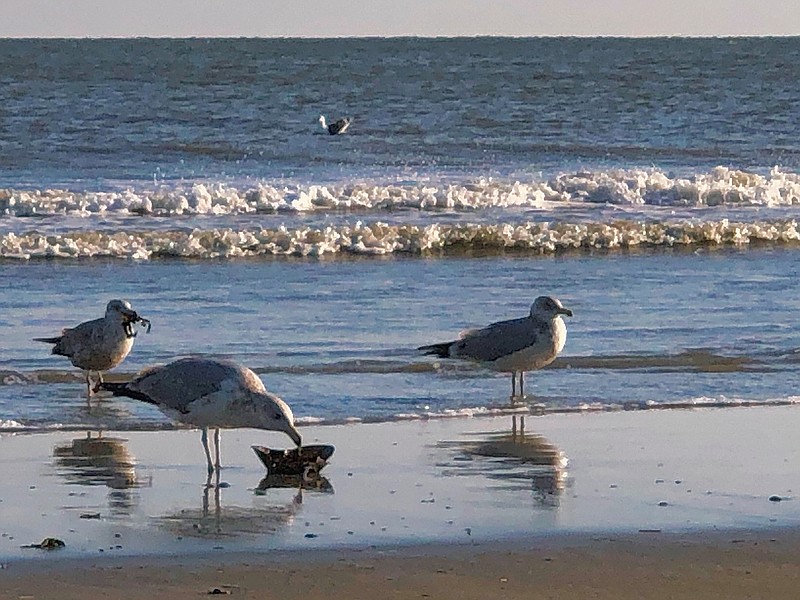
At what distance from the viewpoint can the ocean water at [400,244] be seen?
10539 mm

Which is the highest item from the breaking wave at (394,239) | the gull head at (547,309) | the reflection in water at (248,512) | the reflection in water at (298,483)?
the breaking wave at (394,239)

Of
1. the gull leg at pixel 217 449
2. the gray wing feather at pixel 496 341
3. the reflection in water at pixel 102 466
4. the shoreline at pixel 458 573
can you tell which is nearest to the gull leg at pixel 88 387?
the reflection in water at pixel 102 466

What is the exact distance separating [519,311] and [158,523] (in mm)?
6579

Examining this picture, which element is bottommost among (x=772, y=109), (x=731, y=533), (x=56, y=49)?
(x=731, y=533)

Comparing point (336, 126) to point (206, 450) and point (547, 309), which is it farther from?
point (206, 450)

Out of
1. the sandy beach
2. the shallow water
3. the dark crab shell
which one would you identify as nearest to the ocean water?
the shallow water

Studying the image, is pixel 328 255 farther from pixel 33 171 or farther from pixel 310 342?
pixel 33 171

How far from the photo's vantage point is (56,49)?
80.9 m

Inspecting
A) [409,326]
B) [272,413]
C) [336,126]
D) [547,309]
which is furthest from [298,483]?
[336,126]

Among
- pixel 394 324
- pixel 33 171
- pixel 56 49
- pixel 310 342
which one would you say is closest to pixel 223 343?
pixel 310 342

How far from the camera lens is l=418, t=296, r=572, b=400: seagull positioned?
10.1 meters

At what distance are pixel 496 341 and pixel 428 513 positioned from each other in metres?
3.45

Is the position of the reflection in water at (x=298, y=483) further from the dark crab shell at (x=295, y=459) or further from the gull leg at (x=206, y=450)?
the gull leg at (x=206, y=450)

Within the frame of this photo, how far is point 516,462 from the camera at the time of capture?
798 cm
